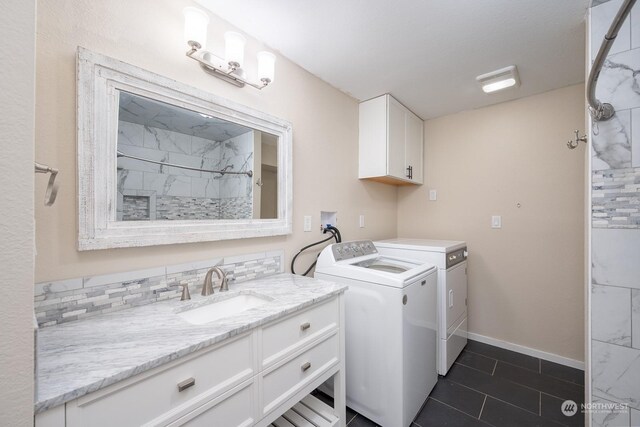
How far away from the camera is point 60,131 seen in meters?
0.98

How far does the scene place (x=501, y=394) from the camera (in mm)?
1800

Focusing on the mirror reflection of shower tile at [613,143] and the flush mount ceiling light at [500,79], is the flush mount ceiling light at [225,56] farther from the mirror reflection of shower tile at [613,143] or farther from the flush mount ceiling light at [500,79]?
the mirror reflection of shower tile at [613,143]

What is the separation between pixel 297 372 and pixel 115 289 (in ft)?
2.81

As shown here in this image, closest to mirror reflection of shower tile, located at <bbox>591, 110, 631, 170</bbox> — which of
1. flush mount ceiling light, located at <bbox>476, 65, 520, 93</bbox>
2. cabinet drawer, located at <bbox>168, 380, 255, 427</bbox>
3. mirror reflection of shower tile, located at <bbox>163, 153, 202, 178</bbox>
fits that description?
flush mount ceiling light, located at <bbox>476, 65, 520, 93</bbox>

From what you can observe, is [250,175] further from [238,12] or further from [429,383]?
[429,383]

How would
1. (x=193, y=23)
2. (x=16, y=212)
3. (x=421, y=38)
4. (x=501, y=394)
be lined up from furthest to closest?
(x=501, y=394), (x=421, y=38), (x=193, y=23), (x=16, y=212)

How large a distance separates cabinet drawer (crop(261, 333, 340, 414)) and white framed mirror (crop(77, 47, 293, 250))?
72 cm

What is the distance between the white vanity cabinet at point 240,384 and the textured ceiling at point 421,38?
1543 mm

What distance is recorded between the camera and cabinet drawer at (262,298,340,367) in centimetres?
106

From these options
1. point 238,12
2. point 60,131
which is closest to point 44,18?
point 60,131

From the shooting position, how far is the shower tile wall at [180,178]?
1152mm

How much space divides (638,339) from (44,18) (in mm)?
2714

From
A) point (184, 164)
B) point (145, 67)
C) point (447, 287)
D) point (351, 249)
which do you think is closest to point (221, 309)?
point (184, 164)

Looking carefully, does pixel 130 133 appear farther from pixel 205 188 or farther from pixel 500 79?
pixel 500 79
